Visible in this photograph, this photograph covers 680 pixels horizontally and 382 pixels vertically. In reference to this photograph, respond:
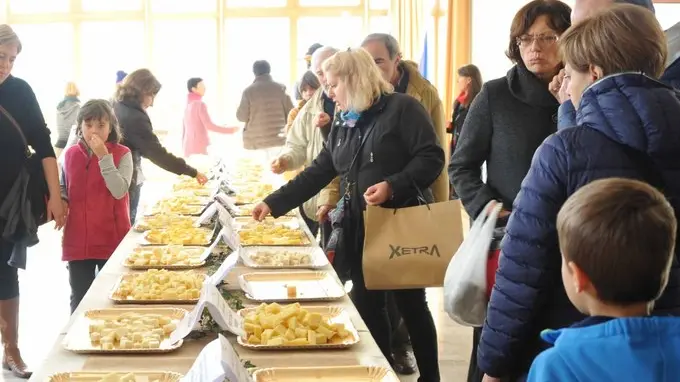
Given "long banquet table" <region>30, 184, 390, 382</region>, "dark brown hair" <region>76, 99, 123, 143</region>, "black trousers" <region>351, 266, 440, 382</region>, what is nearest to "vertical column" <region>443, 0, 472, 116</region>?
"dark brown hair" <region>76, 99, 123, 143</region>

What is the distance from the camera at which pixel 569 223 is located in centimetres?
126

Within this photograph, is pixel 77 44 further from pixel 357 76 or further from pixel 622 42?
pixel 622 42

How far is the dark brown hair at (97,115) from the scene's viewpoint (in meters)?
3.38

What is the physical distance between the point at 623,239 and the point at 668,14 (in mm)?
2775

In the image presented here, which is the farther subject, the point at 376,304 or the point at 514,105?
the point at 376,304

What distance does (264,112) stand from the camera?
7.35 m

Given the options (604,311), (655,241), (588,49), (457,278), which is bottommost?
(457,278)

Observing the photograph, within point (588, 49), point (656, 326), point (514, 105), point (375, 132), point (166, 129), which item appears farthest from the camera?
point (166, 129)

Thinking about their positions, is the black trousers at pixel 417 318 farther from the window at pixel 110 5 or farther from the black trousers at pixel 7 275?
the window at pixel 110 5

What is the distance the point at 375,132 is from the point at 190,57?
8.99m

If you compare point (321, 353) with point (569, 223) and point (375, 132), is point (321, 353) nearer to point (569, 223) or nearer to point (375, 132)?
point (569, 223)

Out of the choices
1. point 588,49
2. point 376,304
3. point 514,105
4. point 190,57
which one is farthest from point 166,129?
point 588,49

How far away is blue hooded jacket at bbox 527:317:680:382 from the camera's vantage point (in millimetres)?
1182

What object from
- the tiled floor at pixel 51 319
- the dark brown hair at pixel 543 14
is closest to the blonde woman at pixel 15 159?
the tiled floor at pixel 51 319
